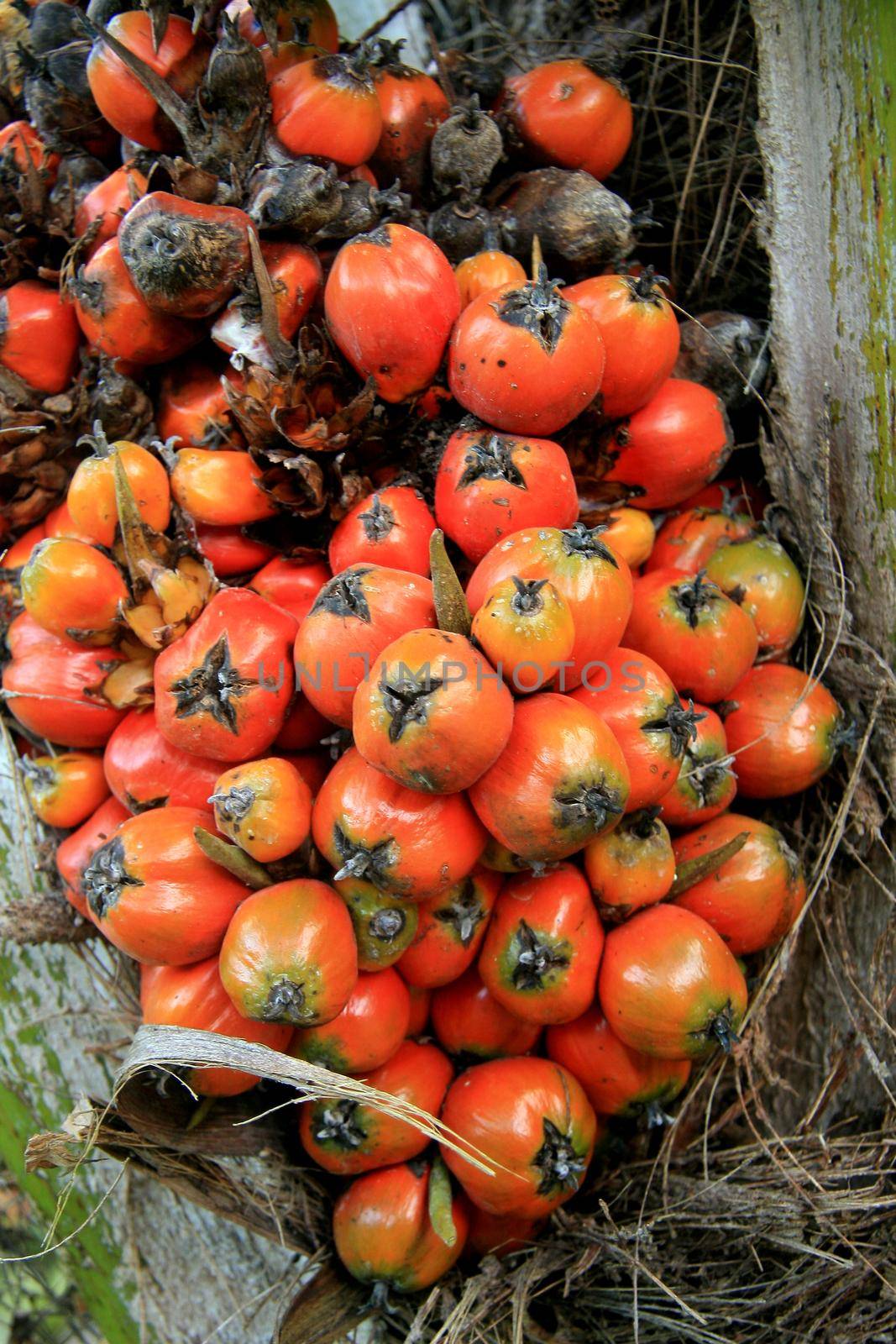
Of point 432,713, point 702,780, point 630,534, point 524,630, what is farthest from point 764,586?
point 432,713

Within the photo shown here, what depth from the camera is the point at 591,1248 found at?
7.21 ft

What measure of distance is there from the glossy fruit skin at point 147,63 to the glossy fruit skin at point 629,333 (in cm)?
112

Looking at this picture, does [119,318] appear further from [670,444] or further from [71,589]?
[670,444]

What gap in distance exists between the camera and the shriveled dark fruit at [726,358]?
8.87 feet

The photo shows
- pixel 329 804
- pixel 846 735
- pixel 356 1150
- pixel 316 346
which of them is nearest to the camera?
pixel 329 804

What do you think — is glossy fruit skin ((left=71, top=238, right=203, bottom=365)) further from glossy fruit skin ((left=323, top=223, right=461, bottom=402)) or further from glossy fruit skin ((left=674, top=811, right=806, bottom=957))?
glossy fruit skin ((left=674, top=811, right=806, bottom=957))

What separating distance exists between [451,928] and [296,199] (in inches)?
68.3

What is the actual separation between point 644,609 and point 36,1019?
2020mm

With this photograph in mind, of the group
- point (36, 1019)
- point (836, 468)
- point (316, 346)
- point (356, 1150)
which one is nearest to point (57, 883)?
point (36, 1019)

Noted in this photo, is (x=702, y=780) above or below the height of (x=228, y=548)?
below

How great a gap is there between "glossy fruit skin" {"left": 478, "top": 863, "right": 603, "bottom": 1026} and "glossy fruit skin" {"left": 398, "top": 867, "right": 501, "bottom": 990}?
0.13 ft

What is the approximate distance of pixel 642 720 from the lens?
6.42 feet

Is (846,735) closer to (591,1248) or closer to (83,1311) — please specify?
(591,1248)

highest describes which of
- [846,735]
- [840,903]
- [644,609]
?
[644,609]
